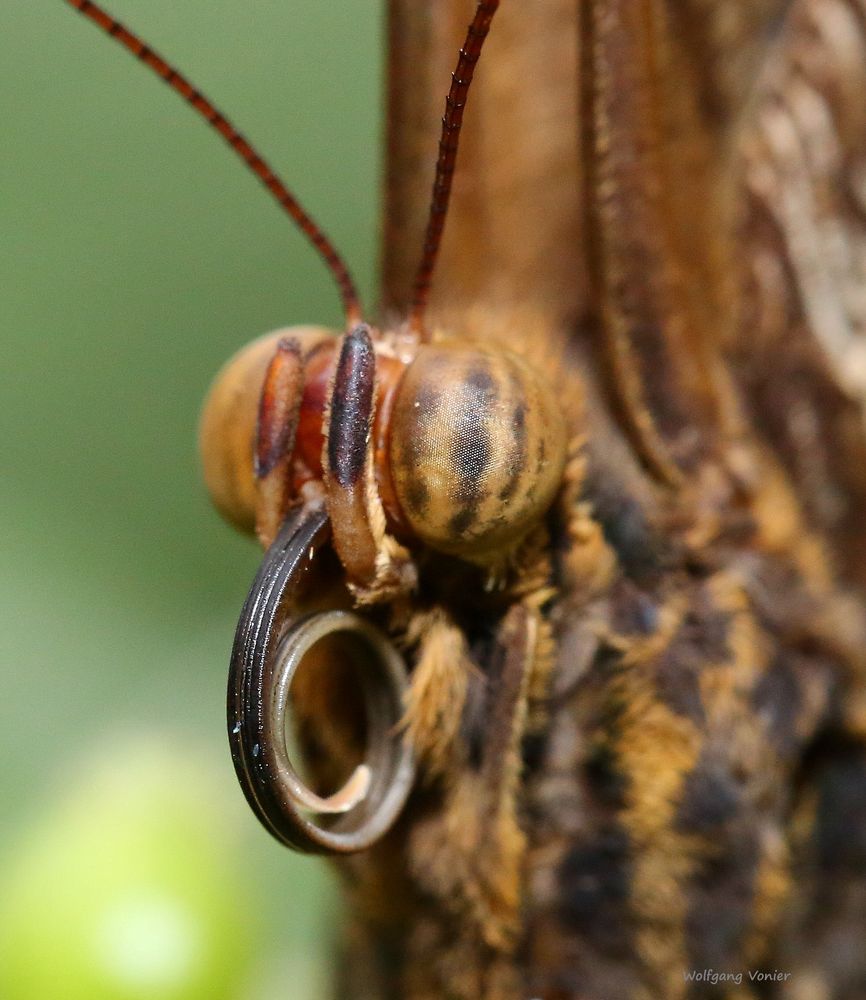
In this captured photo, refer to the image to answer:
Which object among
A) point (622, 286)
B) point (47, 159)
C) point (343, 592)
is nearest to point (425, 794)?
point (343, 592)

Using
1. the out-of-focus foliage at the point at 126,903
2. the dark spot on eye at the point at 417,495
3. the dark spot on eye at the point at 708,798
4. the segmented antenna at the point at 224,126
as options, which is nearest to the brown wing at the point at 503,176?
the segmented antenna at the point at 224,126

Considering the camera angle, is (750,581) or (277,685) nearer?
(277,685)

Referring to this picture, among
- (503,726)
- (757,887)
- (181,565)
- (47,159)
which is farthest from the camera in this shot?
(181,565)

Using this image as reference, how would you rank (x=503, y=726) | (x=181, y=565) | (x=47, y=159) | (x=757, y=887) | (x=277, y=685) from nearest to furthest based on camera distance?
(x=277, y=685) → (x=503, y=726) → (x=757, y=887) → (x=47, y=159) → (x=181, y=565)

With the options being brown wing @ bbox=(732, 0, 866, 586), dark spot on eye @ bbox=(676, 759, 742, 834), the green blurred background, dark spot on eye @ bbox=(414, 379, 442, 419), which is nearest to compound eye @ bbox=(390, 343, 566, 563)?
dark spot on eye @ bbox=(414, 379, 442, 419)

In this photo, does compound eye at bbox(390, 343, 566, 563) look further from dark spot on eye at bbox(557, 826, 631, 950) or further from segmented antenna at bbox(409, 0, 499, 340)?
dark spot on eye at bbox(557, 826, 631, 950)

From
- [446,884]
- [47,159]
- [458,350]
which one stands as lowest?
[446,884]

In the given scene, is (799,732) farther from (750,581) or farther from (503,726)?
(503,726)
